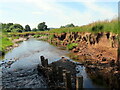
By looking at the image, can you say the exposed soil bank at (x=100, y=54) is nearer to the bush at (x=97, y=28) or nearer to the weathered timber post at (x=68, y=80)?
the bush at (x=97, y=28)

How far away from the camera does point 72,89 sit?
27.6 feet

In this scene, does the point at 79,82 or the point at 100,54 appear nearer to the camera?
the point at 79,82

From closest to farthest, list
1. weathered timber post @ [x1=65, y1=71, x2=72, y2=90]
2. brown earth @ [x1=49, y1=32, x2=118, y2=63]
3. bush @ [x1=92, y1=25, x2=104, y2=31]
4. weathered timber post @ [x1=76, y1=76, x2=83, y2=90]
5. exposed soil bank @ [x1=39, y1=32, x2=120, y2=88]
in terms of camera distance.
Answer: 1. weathered timber post @ [x1=76, y1=76, x2=83, y2=90]
2. weathered timber post @ [x1=65, y1=71, x2=72, y2=90]
3. exposed soil bank @ [x1=39, y1=32, x2=120, y2=88]
4. brown earth @ [x1=49, y1=32, x2=118, y2=63]
5. bush @ [x1=92, y1=25, x2=104, y2=31]

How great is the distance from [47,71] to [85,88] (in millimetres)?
2964

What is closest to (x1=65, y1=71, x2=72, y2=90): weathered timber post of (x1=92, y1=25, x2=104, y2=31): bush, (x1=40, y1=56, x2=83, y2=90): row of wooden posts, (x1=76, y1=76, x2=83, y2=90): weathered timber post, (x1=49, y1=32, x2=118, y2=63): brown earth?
(x1=40, y1=56, x2=83, y2=90): row of wooden posts

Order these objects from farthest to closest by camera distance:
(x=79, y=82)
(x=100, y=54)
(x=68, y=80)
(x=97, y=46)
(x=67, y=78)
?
(x=97, y=46), (x=100, y=54), (x=68, y=80), (x=67, y=78), (x=79, y=82)

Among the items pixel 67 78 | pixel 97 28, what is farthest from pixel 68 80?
pixel 97 28

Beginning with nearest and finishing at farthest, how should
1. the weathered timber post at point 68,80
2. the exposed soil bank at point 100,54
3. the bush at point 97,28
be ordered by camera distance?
1. the weathered timber post at point 68,80
2. the exposed soil bank at point 100,54
3. the bush at point 97,28

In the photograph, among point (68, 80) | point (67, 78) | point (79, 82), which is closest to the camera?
point (79, 82)

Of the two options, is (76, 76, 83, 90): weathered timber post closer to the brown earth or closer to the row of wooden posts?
the row of wooden posts

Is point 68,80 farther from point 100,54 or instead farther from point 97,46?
point 97,46

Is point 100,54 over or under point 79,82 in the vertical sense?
over

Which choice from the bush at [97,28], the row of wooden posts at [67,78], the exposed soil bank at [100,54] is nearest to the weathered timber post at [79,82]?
the row of wooden posts at [67,78]

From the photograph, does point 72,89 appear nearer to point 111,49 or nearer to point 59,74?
point 59,74
